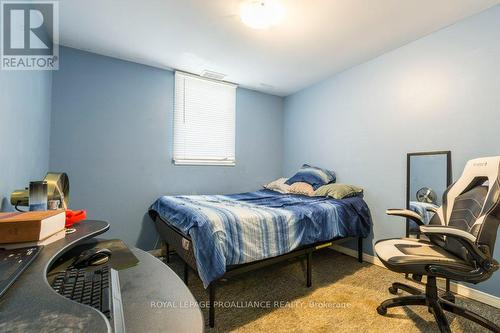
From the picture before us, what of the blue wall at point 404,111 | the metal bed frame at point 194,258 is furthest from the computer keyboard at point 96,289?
the blue wall at point 404,111

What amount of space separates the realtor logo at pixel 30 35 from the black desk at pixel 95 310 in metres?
1.32

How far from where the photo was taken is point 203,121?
3.14m

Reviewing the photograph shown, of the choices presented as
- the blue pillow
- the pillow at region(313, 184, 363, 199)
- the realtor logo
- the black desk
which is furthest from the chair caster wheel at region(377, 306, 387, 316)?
the realtor logo

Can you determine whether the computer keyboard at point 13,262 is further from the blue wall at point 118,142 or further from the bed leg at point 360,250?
the bed leg at point 360,250

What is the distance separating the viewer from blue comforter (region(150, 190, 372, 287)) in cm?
153

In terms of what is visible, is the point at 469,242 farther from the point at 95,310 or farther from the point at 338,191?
the point at 95,310

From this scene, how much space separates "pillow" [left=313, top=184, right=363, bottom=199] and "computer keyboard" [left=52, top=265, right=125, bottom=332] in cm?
237

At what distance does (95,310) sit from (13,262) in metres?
0.46

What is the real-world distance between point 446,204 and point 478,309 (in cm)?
87

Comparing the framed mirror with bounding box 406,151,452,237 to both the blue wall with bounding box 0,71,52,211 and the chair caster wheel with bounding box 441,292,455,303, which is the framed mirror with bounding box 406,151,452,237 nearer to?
the chair caster wheel with bounding box 441,292,455,303

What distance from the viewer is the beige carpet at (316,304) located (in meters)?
1.53

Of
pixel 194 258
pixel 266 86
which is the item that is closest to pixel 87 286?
pixel 194 258

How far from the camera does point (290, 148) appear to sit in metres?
3.83

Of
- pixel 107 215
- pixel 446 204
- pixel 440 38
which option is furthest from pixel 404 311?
pixel 107 215
